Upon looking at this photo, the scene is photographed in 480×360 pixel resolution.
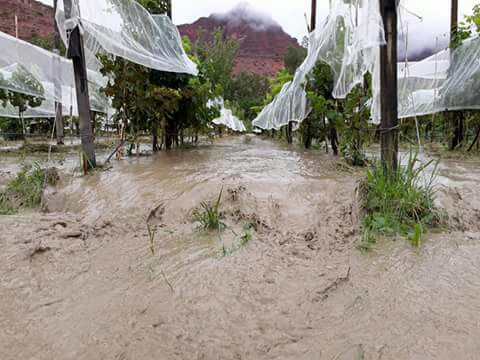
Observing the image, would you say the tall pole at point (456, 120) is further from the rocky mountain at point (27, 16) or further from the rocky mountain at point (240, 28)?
the rocky mountain at point (27, 16)

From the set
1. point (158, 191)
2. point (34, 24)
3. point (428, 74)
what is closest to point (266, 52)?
point (34, 24)

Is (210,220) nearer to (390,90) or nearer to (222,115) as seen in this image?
(390,90)

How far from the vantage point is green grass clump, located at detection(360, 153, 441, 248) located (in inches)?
69.5

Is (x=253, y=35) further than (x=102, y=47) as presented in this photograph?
Yes

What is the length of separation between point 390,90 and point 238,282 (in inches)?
67.7

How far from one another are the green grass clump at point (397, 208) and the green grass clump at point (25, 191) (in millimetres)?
2479

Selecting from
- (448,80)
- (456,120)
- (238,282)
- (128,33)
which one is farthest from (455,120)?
(238,282)

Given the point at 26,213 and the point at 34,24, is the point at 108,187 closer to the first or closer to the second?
the point at 26,213

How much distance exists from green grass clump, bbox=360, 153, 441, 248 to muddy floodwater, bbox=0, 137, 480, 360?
98mm

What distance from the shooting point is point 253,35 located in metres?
77.5

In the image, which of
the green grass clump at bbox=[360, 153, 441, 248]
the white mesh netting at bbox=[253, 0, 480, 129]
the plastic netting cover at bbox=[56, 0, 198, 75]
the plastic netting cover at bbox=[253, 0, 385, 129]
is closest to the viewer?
the green grass clump at bbox=[360, 153, 441, 248]

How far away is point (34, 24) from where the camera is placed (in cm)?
4000

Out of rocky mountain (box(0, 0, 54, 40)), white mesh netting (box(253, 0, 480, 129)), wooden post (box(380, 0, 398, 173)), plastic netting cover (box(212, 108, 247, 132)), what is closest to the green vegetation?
wooden post (box(380, 0, 398, 173))

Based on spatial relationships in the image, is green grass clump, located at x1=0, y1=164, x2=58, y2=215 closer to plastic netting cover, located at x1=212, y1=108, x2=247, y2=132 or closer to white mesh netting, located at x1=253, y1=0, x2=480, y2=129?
white mesh netting, located at x1=253, y1=0, x2=480, y2=129
